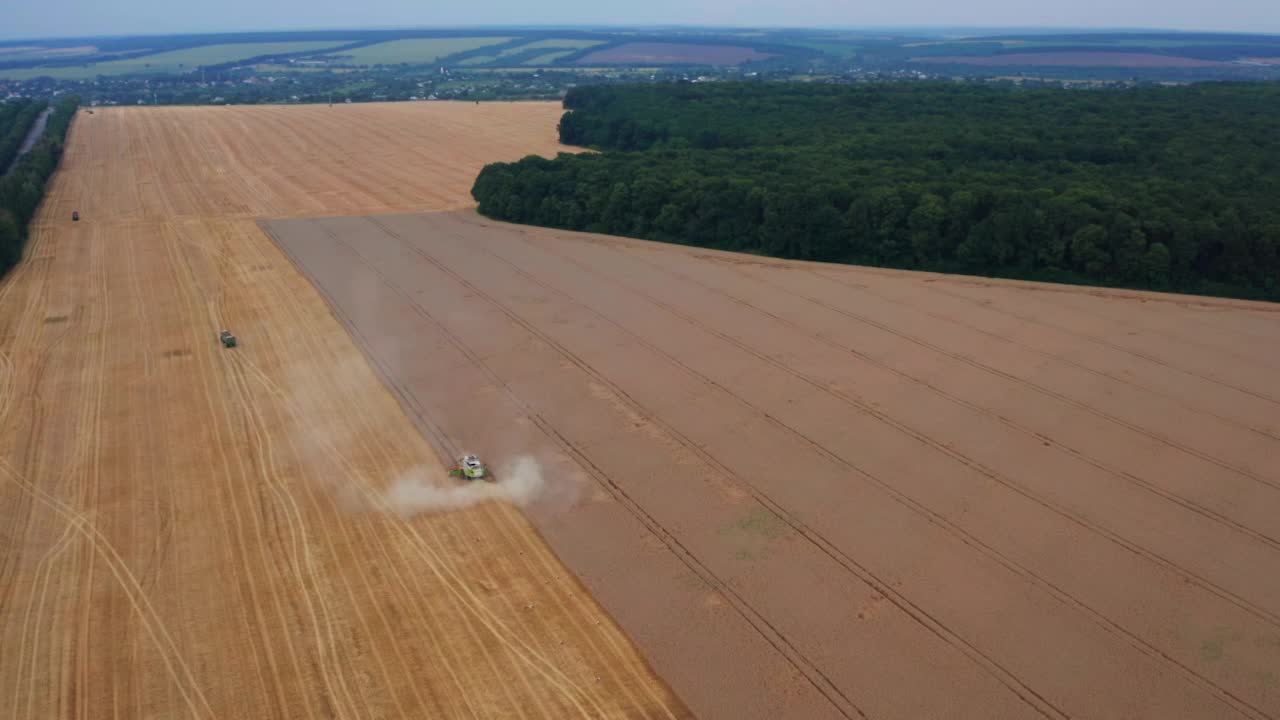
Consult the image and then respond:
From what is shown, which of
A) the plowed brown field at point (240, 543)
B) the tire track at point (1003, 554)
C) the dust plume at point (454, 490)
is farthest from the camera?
the dust plume at point (454, 490)

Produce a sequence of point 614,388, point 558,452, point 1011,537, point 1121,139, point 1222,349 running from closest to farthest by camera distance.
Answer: point 1011,537
point 558,452
point 614,388
point 1222,349
point 1121,139

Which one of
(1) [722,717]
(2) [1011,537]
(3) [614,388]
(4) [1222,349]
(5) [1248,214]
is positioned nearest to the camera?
(1) [722,717]

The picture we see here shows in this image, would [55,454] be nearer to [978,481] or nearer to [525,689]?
[525,689]

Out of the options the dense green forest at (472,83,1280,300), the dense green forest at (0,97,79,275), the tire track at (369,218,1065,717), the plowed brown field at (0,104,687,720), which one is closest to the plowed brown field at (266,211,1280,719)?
the tire track at (369,218,1065,717)

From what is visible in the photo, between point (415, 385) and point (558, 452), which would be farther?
point (415, 385)

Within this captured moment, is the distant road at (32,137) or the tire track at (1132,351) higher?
the distant road at (32,137)

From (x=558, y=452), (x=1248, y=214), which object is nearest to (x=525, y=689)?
(x=558, y=452)

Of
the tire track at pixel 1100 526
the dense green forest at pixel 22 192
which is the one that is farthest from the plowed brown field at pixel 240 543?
the tire track at pixel 1100 526

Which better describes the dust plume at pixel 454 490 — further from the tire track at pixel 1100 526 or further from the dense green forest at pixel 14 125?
the dense green forest at pixel 14 125
